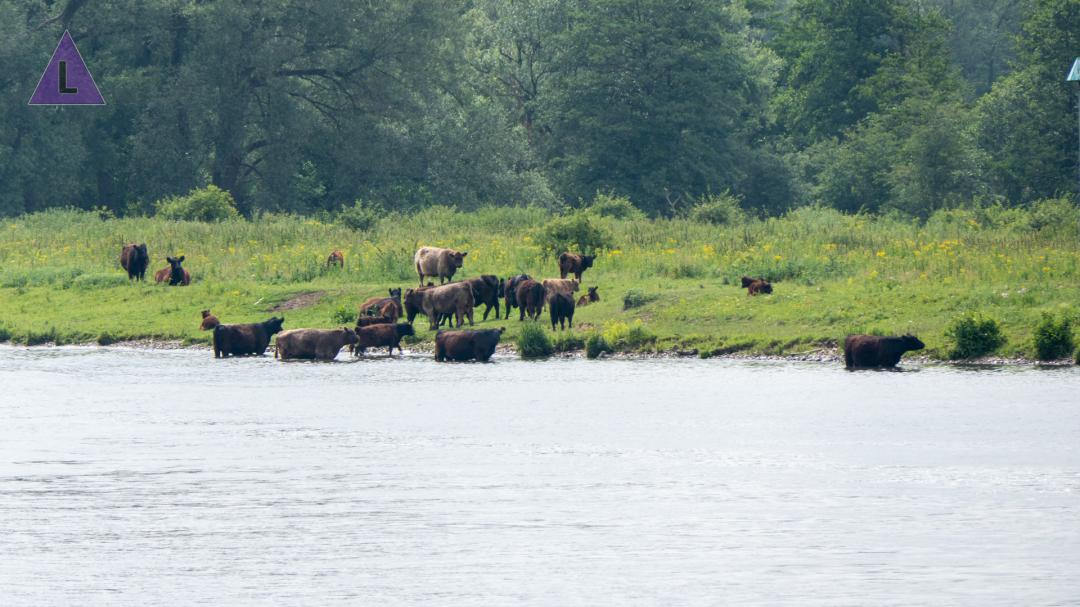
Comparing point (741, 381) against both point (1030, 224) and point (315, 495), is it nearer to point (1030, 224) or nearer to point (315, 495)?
point (315, 495)

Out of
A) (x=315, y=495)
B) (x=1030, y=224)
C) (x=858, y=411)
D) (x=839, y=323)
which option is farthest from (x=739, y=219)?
(x=315, y=495)

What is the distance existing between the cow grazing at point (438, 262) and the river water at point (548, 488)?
8.45 m

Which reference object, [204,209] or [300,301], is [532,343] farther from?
[204,209]

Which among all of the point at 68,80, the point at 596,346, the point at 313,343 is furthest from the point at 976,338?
the point at 68,80

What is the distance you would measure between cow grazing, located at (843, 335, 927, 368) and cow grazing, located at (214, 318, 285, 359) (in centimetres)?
1212

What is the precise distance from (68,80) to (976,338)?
170 ft

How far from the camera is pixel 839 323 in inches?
1314

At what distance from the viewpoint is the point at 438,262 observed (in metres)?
39.6

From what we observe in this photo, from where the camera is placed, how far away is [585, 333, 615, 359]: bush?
33875 millimetres

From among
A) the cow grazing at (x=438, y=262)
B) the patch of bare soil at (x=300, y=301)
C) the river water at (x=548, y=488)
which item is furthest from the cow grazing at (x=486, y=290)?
the river water at (x=548, y=488)

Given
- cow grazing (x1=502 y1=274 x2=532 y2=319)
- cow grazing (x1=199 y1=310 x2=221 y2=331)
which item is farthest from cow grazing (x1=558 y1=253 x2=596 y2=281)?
cow grazing (x1=199 y1=310 x2=221 y2=331)

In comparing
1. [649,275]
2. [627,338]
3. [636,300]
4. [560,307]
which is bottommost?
[627,338]

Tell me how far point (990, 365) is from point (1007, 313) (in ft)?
7.31

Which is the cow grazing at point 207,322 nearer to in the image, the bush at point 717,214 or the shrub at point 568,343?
the shrub at point 568,343
